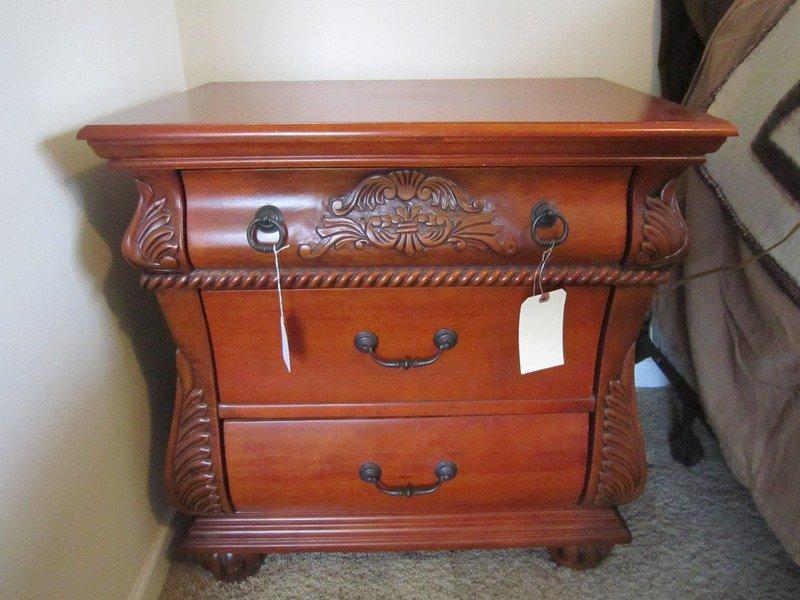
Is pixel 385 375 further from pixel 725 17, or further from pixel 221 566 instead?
pixel 725 17

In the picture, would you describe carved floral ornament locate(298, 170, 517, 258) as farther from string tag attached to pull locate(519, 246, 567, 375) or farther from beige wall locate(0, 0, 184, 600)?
beige wall locate(0, 0, 184, 600)

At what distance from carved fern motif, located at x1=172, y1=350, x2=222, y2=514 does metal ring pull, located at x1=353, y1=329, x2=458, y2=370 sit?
21 cm

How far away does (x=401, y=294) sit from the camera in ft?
2.05

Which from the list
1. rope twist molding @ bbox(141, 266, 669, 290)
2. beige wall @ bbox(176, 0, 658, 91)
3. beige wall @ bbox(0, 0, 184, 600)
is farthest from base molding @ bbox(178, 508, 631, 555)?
beige wall @ bbox(176, 0, 658, 91)

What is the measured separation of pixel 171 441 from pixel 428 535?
0.37 m

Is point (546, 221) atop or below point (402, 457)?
atop

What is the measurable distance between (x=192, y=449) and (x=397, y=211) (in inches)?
16.0

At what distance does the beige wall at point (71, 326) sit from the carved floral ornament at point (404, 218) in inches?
10.8

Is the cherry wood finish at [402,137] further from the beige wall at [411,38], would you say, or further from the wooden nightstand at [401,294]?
the beige wall at [411,38]

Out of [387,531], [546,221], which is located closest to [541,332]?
[546,221]

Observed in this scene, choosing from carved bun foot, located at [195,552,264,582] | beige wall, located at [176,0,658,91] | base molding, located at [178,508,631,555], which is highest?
beige wall, located at [176,0,658,91]

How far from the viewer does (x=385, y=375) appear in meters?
0.67

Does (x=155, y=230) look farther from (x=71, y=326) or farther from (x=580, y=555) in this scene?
(x=580, y=555)

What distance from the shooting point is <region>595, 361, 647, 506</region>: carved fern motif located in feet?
2.26
